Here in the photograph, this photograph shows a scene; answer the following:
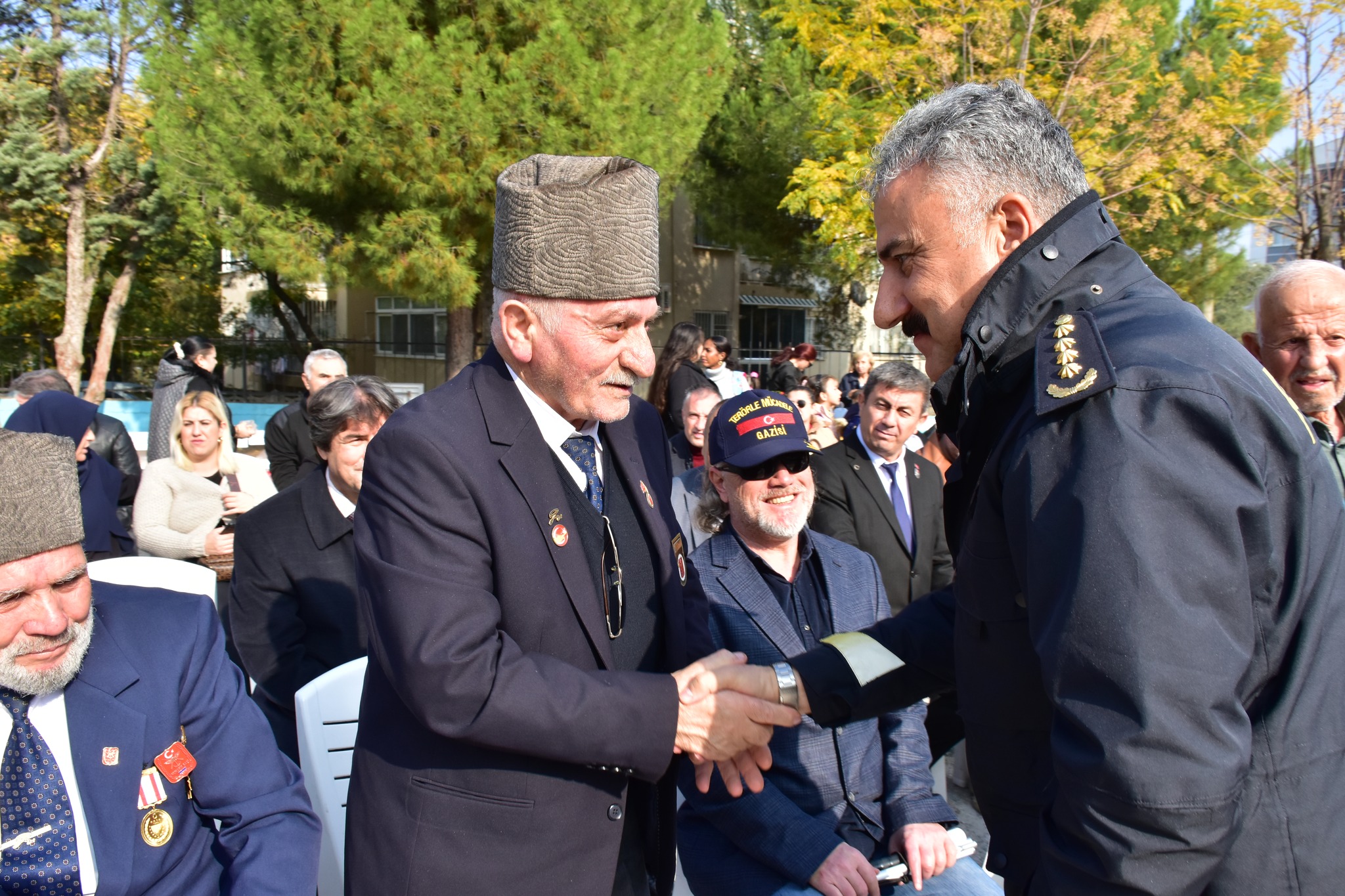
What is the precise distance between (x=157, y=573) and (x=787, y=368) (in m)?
7.89

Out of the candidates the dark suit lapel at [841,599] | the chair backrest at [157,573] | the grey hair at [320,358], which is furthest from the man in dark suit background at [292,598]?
the grey hair at [320,358]

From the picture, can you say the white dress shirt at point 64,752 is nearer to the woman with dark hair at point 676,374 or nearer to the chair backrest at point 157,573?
the chair backrest at point 157,573

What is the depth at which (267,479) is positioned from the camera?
4918mm

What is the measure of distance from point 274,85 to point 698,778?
11.5 meters

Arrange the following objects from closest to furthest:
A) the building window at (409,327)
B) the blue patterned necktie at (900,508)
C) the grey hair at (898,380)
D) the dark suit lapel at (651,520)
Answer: the dark suit lapel at (651,520) → the blue patterned necktie at (900,508) → the grey hair at (898,380) → the building window at (409,327)

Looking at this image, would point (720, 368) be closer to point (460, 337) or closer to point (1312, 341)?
point (1312, 341)

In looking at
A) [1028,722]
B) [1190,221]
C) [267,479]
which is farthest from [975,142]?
[1190,221]

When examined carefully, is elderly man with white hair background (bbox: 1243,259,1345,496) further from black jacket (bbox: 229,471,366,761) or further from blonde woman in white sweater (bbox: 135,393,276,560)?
blonde woman in white sweater (bbox: 135,393,276,560)

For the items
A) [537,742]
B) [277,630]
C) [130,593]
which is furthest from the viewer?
[277,630]

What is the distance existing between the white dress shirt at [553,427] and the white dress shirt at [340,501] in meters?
1.67

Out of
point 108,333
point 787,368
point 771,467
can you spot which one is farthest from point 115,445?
point 108,333

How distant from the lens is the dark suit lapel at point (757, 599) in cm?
269

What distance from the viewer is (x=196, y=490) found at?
180 inches

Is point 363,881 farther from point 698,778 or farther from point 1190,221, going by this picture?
point 1190,221
